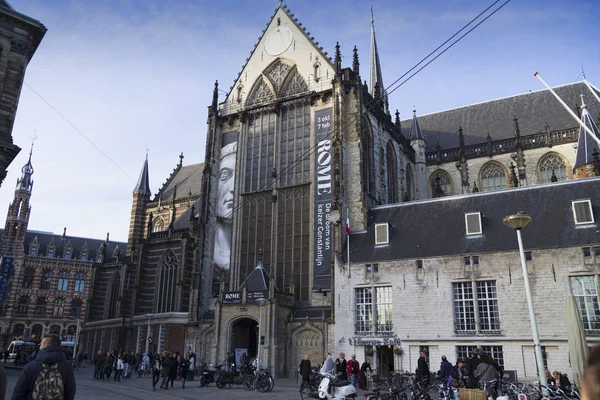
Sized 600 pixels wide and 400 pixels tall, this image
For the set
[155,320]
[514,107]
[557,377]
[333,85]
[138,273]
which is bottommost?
[557,377]

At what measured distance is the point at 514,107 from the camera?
4225cm

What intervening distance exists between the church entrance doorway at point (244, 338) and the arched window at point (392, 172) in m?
13.4

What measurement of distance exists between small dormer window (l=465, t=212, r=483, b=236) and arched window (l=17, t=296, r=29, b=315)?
5955 centimetres

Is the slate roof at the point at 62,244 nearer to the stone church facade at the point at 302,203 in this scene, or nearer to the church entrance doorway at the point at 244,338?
the stone church facade at the point at 302,203

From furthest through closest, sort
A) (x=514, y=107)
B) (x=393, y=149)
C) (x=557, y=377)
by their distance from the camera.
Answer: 1. (x=514, y=107)
2. (x=393, y=149)
3. (x=557, y=377)

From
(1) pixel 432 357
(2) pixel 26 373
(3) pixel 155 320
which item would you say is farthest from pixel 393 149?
(2) pixel 26 373

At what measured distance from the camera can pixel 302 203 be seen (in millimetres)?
30312

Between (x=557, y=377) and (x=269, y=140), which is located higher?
(x=269, y=140)

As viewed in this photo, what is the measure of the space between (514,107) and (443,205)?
21.7 m

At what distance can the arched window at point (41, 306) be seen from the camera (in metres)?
62.8

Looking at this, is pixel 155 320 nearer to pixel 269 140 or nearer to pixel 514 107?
pixel 269 140

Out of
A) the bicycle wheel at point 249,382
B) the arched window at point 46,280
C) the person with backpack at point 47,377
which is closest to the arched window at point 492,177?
the bicycle wheel at point 249,382

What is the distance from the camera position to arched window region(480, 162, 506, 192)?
3828 cm

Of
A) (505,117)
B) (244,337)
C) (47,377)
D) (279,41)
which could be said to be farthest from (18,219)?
(47,377)
